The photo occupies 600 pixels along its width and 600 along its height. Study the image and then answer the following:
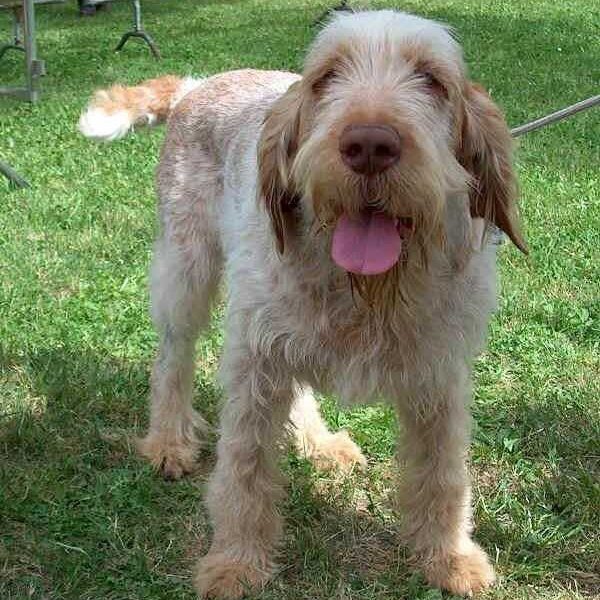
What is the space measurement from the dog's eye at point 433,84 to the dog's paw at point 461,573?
5.42ft

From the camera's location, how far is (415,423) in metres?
3.34

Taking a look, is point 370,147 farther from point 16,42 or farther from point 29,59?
point 16,42

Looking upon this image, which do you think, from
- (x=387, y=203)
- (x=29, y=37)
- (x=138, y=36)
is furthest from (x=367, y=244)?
(x=138, y=36)

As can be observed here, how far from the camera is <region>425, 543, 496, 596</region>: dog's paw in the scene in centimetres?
325

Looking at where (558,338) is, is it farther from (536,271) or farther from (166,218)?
(166,218)

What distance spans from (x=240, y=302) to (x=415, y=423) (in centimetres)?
81

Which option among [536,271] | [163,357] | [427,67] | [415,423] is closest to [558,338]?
[536,271]

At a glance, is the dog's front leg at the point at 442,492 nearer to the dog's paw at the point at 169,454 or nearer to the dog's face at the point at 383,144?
the dog's face at the point at 383,144

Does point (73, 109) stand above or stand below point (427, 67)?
below

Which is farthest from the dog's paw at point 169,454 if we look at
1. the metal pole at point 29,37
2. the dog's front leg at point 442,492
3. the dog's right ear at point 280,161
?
the metal pole at point 29,37

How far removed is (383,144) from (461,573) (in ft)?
5.62

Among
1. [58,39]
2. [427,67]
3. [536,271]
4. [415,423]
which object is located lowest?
[58,39]

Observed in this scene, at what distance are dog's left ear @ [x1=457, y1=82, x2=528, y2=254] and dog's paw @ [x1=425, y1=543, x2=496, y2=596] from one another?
4.10 feet

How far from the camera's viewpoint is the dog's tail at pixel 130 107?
435 cm
